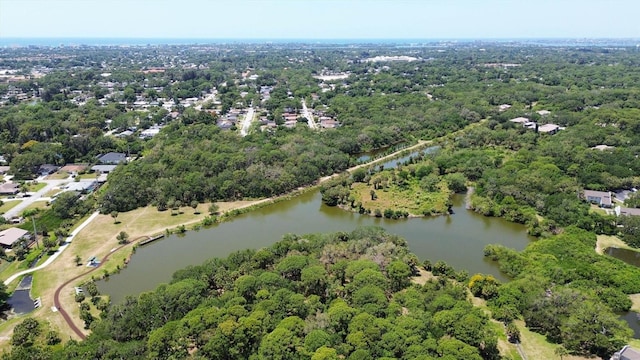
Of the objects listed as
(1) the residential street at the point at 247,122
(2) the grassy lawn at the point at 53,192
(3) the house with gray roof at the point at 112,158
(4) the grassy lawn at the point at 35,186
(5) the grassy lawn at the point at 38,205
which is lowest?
(5) the grassy lawn at the point at 38,205

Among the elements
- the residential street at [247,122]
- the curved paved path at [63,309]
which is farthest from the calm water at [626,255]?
the residential street at [247,122]

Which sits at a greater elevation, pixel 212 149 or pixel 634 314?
pixel 212 149

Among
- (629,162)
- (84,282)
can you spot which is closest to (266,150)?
(84,282)

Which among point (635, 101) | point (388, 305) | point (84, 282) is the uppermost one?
point (635, 101)

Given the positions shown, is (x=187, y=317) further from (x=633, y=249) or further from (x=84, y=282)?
(x=633, y=249)

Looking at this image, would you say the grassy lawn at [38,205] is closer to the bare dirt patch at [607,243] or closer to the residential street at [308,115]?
the residential street at [308,115]

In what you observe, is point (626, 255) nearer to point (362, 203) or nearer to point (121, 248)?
point (362, 203)

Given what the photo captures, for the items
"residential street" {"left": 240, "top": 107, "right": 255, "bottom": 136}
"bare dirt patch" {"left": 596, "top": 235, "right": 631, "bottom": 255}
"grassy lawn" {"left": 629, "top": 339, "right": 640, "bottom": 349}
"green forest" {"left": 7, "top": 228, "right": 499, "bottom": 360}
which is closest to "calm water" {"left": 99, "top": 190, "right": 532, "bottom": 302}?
"bare dirt patch" {"left": 596, "top": 235, "right": 631, "bottom": 255}
